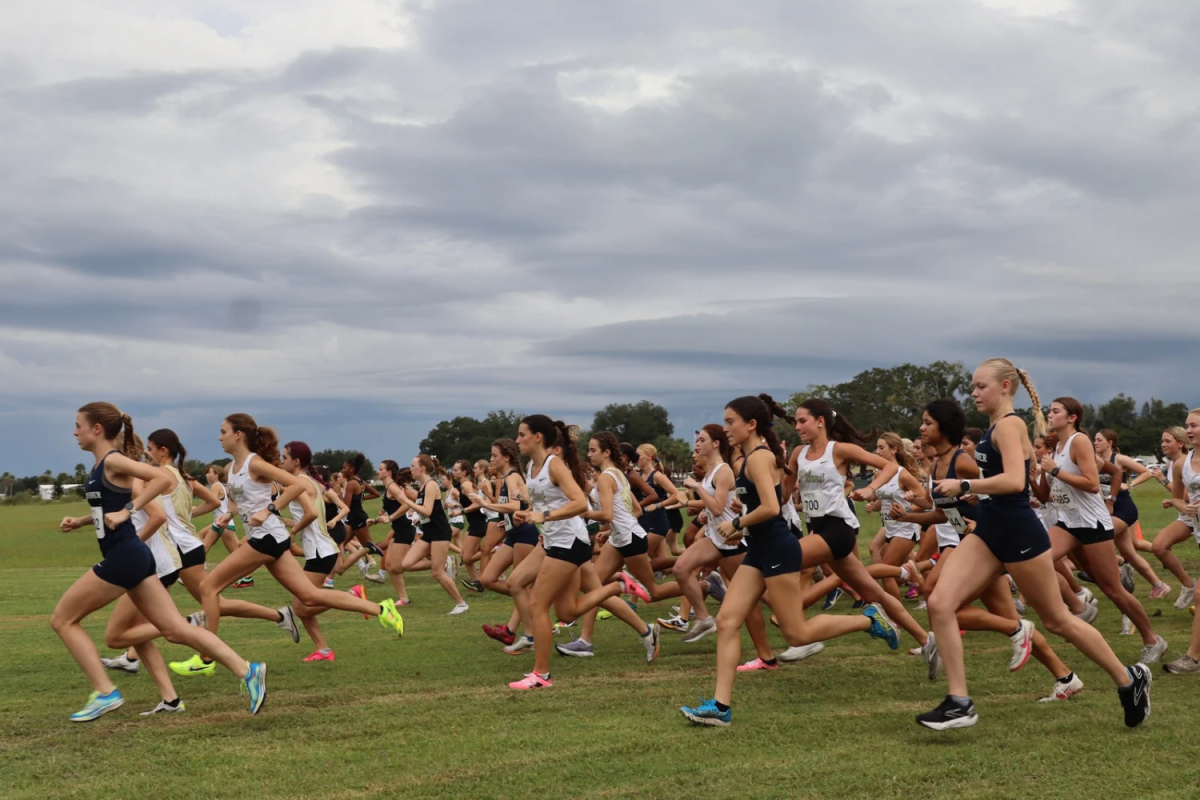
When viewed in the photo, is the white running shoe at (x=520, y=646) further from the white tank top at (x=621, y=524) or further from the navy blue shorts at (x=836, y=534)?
the navy blue shorts at (x=836, y=534)

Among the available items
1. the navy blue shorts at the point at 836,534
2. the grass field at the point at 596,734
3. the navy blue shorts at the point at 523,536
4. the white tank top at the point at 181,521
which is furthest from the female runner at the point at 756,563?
the white tank top at the point at 181,521

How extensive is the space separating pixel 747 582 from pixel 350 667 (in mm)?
4269

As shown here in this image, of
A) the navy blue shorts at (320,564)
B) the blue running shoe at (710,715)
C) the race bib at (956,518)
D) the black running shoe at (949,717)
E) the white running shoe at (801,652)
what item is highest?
the race bib at (956,518)

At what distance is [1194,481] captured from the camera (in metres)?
10.3

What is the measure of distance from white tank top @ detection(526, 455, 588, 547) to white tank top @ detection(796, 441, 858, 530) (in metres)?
1.80

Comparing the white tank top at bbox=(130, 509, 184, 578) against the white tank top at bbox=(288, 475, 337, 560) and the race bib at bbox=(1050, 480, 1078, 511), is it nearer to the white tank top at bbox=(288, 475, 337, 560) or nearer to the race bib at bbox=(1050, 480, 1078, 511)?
the white tank top at bbox=(288, 475, 337, 560)

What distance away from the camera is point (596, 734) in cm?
702

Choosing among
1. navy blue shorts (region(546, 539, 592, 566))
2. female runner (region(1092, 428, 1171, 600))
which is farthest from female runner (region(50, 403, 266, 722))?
female runner (region(1092, 428, 1171, 600))

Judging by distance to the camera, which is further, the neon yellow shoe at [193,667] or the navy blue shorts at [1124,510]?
the navy blue shorts at [1124,510]

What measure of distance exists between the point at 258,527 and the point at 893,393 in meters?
104

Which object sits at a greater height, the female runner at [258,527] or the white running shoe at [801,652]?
the female runner at [258,527]

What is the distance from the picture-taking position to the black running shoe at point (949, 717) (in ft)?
21.9

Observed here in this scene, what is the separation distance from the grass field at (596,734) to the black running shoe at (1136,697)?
9 cm

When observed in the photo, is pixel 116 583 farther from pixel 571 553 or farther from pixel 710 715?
pixel 710 715
